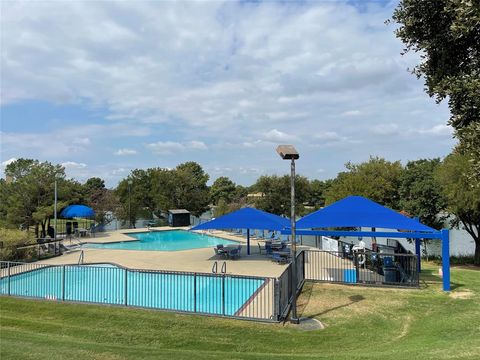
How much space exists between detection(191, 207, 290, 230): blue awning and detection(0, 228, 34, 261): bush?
8.46m

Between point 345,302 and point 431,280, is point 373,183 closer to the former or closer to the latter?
point 431,280

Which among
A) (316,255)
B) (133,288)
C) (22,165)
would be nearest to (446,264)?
(316,255)

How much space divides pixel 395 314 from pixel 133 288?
23.4ft

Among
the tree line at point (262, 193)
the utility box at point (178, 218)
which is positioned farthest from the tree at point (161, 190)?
the utility box at point (178, 218)

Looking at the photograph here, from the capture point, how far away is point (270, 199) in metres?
41.6

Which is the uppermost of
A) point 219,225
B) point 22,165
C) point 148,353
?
point 22,165

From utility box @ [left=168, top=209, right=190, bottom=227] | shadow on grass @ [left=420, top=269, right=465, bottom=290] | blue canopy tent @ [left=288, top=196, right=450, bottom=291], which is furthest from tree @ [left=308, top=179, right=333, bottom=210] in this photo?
blue canopy tent @ [left=288, top=196, right=450, bottom=291]

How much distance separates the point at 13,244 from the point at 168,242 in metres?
13.4

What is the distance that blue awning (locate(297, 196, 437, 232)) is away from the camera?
45.4 ft

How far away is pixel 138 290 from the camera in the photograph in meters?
11.2

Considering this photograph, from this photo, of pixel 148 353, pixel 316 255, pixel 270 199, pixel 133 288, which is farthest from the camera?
pixel 270 199

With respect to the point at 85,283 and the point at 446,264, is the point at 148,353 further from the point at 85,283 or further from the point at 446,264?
the point at 446,264

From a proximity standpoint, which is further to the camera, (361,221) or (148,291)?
(361,221)

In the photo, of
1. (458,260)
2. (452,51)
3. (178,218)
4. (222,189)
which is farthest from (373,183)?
(222,189)
